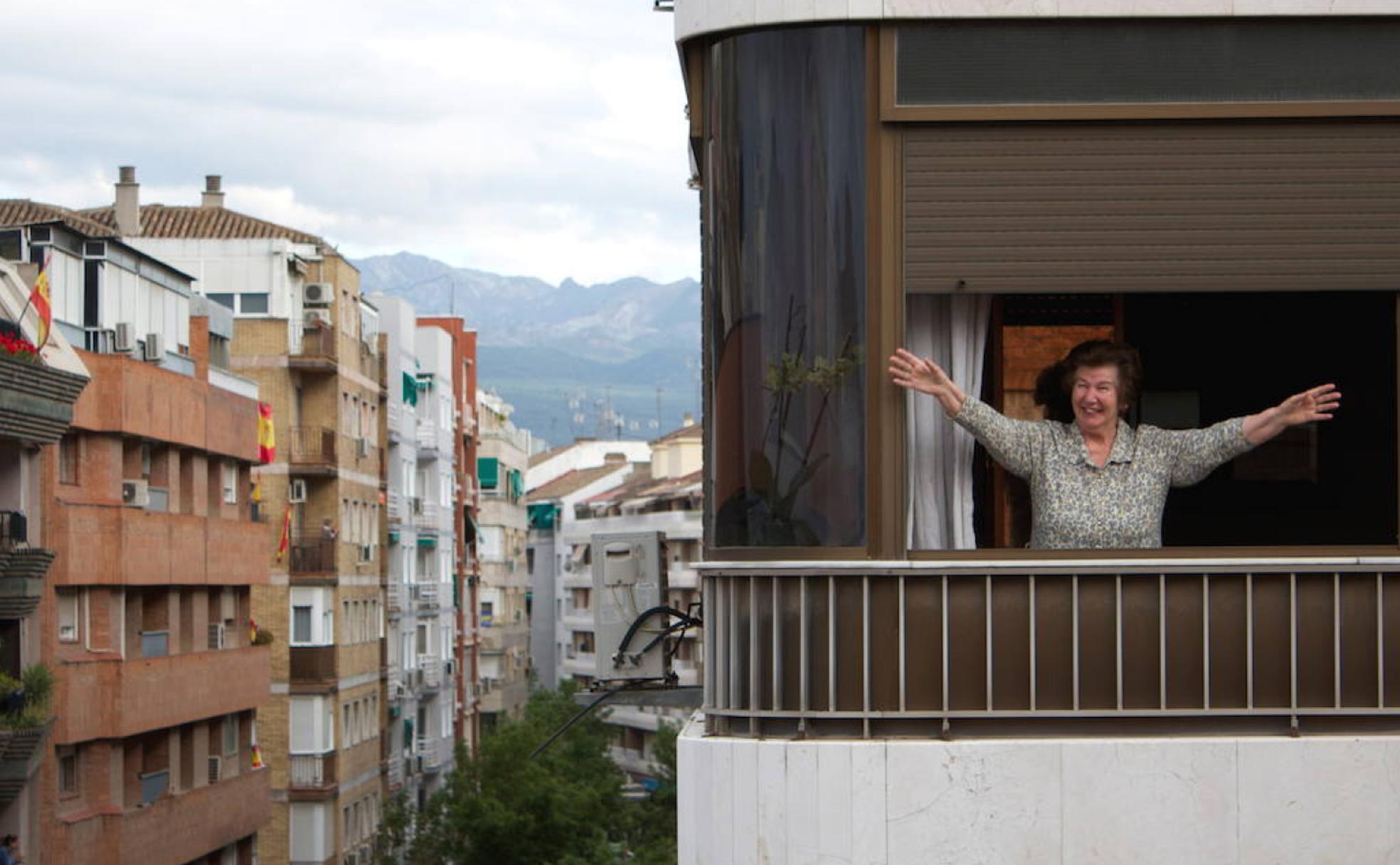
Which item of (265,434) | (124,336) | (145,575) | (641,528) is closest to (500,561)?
(641,528)

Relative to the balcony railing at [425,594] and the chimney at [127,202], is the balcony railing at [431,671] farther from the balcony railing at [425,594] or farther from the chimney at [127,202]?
the chimney at [127,202]

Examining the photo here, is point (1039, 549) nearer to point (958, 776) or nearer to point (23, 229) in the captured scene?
point (958, 776)

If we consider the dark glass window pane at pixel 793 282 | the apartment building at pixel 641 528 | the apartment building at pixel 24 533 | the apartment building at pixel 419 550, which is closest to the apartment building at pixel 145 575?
the apartment building at pixel 24 533

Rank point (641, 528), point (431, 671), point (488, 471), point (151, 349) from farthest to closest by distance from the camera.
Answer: point (488, 471)
point (641, 528)
point (431, 671)
point (151, 349)

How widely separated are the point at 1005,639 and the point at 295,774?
68.4 metres

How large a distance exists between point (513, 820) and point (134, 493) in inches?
744

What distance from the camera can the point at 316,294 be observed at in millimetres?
77625

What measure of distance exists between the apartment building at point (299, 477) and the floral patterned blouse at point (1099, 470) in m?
64.1

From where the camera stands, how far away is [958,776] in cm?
966

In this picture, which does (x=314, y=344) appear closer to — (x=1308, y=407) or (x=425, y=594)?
(x=425, y=594)

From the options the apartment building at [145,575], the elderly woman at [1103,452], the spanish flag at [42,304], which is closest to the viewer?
the elderly woman at [1103,452]

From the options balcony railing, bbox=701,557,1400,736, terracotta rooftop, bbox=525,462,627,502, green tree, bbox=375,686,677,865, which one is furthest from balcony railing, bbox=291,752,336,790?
terracotta rooftop, bbox=525,462,627,502

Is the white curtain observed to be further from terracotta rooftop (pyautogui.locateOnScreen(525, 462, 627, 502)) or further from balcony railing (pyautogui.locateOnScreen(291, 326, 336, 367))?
terracotta rooftop (pyautogui.locateOnScreen(525, 462, 627, 502))

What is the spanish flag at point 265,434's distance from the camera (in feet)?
228
